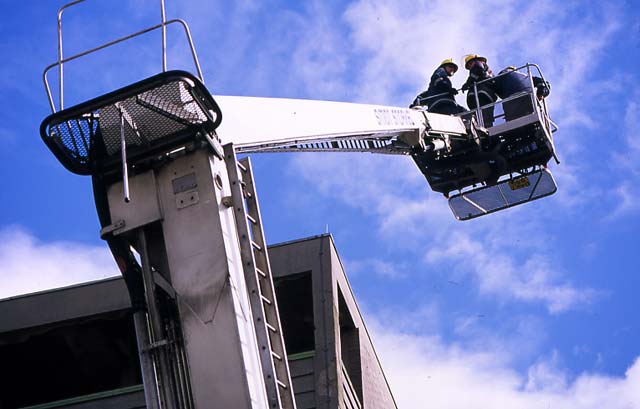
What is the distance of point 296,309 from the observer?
15078 millimetres

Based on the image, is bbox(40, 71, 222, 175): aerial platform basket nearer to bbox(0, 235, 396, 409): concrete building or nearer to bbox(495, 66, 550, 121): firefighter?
bbox(0, 235, 396, 409): concrete building

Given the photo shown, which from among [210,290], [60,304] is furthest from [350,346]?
[210,290]

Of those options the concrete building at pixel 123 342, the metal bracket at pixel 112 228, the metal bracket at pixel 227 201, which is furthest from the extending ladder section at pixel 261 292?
the concrete building at pixel 123 342

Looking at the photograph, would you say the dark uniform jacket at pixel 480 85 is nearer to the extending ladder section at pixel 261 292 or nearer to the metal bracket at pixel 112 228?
the extending ladder section at pixel 261 292

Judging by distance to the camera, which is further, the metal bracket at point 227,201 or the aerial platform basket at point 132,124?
the metal bracket at point 227,201

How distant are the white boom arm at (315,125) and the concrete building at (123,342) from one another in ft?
8.68

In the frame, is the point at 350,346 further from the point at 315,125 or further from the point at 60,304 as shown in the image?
the point at 315,125

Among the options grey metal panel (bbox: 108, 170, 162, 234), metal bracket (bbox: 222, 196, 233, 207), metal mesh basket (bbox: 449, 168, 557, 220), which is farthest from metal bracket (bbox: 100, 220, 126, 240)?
metal mesh basket (bbox: 449, 168, 557, 220)

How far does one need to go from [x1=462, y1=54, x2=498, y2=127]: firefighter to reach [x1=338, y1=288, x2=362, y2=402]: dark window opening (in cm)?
336

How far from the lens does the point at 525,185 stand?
46.0 ft

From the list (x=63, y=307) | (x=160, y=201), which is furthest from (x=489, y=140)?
(x=160, y=201)

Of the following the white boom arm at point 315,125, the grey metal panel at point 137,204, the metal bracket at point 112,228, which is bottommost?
the metal bracket at point 112,228

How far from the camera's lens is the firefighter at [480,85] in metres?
13.8

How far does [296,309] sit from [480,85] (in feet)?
14.0
